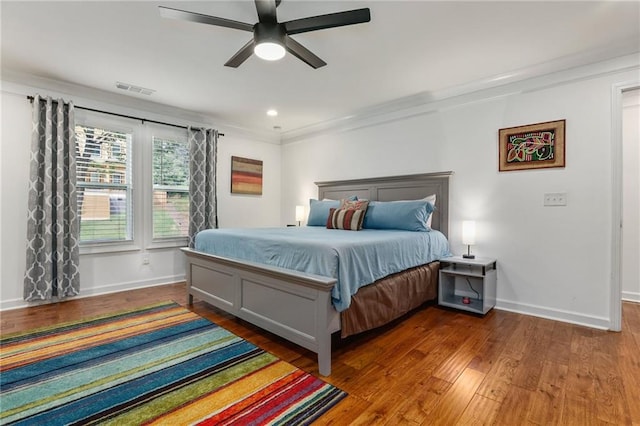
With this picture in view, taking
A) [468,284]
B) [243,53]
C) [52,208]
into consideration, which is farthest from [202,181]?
[468,284]

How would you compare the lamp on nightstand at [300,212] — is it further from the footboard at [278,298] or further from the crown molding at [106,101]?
the footboard at [278,298]

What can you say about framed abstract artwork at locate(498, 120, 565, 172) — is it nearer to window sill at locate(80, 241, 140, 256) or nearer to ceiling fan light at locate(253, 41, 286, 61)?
ceiling fan light at locate(253, 41, 286, 61)

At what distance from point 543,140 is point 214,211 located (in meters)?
4.19

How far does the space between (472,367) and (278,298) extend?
140 cm

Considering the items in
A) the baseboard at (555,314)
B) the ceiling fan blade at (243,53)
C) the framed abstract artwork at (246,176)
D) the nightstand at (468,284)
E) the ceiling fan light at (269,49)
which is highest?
the ceiling fan blade at (243,53)

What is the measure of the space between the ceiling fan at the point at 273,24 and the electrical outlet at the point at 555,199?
2.46 m

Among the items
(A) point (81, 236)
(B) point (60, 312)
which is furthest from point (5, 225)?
(B) point (60, 312)

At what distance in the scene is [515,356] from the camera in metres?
2.16

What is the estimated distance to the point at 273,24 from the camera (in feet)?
6.67

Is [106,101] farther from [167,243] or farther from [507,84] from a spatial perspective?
[507,84]

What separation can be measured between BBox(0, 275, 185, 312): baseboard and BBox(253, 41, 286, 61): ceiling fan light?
11.1 feet

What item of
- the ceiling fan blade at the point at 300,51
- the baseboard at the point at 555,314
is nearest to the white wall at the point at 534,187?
the baseboard at the point at 555,314

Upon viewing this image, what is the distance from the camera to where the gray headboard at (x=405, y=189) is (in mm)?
3627

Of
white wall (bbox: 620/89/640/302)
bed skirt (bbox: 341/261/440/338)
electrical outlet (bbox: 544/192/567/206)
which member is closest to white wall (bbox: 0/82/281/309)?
bed skirt (bbox: 341/261/440/338)
